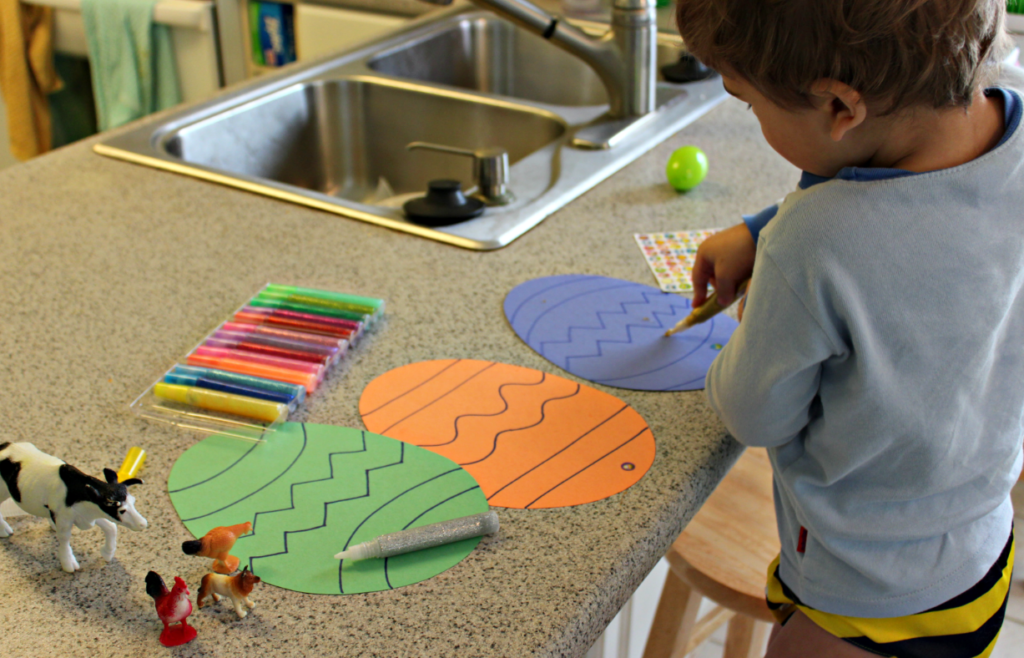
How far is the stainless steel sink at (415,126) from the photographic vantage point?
1107 mm

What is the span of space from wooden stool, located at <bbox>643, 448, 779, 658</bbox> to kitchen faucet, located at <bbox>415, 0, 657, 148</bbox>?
0.51 m

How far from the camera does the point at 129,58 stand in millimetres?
2027

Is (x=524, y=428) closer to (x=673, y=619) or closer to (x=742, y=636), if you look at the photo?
(x=673, y=619)

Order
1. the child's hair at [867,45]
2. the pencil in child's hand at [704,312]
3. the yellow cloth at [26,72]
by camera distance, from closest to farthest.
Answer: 1. the child's hair at [867,45]
2. the pencil in child's hand at [704,312]
3. the yellow cloth at [26,72]

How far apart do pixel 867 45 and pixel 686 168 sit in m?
0.59

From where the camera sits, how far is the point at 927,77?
1.64ft

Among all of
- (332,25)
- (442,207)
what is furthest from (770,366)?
(332,25)

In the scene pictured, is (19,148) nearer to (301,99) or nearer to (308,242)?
(301,99)

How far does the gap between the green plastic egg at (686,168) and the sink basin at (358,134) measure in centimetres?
29

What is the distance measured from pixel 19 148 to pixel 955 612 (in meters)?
2.45

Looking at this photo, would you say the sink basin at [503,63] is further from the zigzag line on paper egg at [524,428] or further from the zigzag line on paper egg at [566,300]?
the zigzag line on paper egg at [524,428]

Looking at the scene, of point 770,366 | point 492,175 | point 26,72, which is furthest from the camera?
point 26,72

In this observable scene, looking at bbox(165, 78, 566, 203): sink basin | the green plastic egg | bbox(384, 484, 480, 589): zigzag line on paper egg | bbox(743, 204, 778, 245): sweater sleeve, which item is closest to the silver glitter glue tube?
bbox(384, 484, 480, 589): zigzag line on paper egg

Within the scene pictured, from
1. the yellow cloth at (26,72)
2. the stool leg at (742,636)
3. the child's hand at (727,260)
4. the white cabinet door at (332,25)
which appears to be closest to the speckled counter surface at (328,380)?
the child's hand at (727,260)
